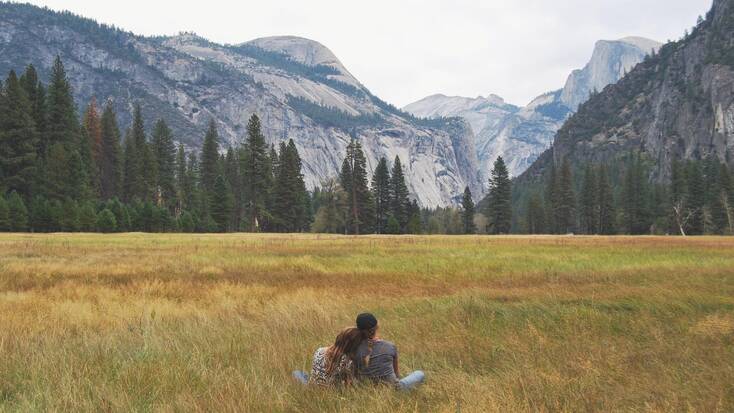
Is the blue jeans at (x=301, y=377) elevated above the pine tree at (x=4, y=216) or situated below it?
below

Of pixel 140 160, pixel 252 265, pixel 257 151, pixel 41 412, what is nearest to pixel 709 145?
pixel 257 151

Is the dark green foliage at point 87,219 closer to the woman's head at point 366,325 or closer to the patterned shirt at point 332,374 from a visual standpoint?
the patterned shirt at point 332,374

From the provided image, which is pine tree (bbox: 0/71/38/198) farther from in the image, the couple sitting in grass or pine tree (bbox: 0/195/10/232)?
the couple sitting in grass

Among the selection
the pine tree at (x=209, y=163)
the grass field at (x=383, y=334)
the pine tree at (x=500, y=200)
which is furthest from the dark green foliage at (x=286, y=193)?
the grass field at (x=383, y=334)

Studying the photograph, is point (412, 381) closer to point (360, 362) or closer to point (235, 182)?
point (360, 362)

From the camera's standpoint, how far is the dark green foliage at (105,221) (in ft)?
172

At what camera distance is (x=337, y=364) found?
19.9 ft

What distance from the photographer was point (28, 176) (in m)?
56.6

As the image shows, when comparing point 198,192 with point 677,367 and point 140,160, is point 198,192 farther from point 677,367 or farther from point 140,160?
point 677,367

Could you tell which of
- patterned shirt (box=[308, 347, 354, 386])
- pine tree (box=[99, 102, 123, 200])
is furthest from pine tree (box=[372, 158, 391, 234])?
patterned shirt (box=[308, 347, 354, 386])

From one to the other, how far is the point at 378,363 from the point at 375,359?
62mm

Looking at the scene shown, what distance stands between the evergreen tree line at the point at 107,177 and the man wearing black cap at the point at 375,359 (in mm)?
51903

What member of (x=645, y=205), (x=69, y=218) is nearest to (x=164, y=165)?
(x=69, y=218)

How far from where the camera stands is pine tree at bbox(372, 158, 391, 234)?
93812 mm
